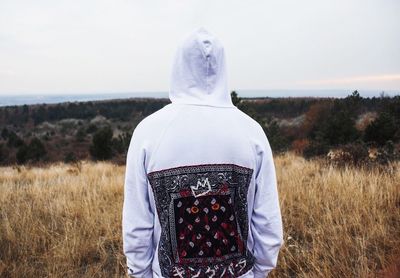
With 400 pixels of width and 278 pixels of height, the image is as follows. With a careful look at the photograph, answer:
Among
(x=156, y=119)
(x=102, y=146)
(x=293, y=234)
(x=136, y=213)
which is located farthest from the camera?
(x=102, y=146)

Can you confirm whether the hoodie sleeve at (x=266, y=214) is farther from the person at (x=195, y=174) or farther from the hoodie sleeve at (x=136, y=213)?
the hoodie sleeve at (x=136, y=213)

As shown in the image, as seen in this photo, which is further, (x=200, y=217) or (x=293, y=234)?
(x=293, y=234)

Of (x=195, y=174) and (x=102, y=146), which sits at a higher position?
(x=195, y=174)

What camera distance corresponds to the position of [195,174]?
4.65 feet

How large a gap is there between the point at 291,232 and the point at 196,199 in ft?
8.60

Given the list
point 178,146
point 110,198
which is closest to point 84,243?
point 110,198

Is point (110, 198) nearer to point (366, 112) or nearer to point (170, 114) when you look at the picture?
point (170, 114)

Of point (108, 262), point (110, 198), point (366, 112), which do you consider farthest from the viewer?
point (366, 112)

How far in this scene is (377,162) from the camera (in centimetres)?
678

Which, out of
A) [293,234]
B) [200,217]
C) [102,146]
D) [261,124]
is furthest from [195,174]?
[102,146]

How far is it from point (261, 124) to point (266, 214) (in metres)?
13.0

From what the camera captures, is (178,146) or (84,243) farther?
(84,243)

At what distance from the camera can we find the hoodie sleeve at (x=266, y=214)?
1590 millimetres

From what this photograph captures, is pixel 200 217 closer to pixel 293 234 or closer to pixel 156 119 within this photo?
pixel 156 119
